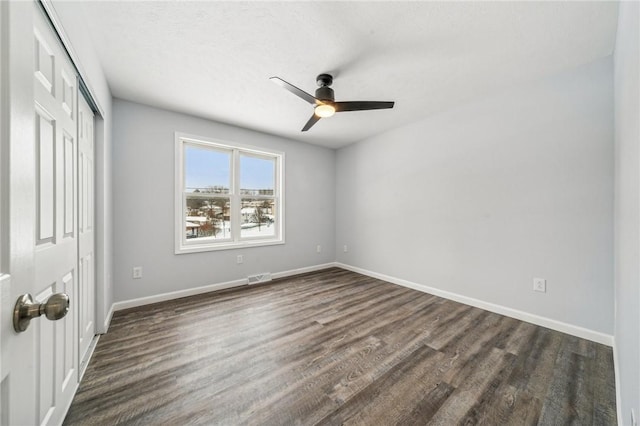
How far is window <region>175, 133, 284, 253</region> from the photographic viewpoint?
10.9 ft

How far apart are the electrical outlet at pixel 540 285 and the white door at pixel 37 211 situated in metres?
3.44

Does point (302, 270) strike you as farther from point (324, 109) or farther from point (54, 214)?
point (54, 214)

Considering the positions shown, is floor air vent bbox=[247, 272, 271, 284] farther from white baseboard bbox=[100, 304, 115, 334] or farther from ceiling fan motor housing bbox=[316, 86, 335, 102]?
ceiling fan motor housing bbox=[316, 86, 335, 102]

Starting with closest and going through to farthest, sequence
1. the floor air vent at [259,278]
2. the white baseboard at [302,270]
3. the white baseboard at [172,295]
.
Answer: the white baseboard at [172,295]
the floor air vent at [259,278]
the white baseboard at [302,270]

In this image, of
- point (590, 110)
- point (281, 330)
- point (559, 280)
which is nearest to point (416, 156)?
point (590, 110)

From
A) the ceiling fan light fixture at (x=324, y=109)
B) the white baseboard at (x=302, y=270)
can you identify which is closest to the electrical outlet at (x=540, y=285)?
the ceiling fan light fixture at (x=324, y=109)

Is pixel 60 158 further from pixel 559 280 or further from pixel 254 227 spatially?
pixel 559 280

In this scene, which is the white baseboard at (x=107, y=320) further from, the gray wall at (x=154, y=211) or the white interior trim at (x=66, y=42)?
the white interior trim at (x=66, y=42)

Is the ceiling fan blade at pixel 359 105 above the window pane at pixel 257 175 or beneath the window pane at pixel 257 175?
above

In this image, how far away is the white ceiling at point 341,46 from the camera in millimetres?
1622

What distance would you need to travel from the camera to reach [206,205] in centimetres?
353

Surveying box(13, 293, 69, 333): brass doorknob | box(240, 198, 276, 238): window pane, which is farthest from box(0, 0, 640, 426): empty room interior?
box(240, 198, 276, 238): window pane

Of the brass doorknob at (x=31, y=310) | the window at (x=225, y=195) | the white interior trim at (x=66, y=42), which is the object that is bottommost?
the brass doorknob at (x=31, y=310)

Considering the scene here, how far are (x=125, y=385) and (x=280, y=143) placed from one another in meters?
3.53
